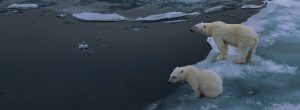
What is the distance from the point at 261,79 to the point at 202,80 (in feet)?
3.63

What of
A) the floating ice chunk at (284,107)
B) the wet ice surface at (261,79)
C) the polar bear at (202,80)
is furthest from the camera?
the polar bear at (202,80)

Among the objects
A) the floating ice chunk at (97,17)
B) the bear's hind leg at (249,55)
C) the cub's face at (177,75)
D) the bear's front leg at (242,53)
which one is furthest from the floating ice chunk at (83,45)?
the bear's hind leg at (249,55)

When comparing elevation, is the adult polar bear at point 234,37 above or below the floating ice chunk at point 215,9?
above

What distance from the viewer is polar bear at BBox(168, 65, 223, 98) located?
651cm

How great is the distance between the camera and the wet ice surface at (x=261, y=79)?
6.36m

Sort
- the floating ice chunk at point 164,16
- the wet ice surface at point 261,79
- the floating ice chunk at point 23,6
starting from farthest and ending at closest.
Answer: the floating ice chunk at point 23,6, the floating ice chunk at point 164,16, the wet ice surface at point 261,79

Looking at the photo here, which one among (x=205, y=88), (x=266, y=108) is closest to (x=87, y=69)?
(x=205, y=88)

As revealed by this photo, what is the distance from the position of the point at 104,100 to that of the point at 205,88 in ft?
4.28

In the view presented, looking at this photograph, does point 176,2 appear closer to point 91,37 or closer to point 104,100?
point 91,37

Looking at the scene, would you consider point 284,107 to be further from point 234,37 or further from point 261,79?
point 234,37

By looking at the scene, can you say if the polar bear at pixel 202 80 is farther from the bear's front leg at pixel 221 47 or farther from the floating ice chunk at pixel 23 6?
the floating ice chunk at pixel 23 6

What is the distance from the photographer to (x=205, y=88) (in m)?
6.52

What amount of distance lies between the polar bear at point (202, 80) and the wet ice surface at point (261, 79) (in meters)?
0.10

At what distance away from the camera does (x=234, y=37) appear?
25.3ft
